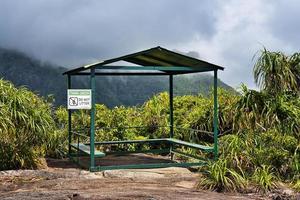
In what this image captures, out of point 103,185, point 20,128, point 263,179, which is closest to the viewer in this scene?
point 103,185

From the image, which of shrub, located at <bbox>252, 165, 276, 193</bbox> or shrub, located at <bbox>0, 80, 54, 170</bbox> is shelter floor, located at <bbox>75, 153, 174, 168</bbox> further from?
shrub, located at <bbox>252, 165, 276, 193</bbox>

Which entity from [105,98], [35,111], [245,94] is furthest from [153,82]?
[35,111]

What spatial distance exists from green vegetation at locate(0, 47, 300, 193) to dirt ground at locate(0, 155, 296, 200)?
451 millimetres

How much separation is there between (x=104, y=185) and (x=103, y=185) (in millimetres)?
18

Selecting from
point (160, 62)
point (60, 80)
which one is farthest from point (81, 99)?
point (60, 80)

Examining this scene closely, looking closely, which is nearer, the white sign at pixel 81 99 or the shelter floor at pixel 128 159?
the white sign at pixel 81 99

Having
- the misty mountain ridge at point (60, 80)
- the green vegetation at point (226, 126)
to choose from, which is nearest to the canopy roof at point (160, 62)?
the green vegetation at point (226, 126)

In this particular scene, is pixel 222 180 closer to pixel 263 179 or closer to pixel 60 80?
pixel 263 179

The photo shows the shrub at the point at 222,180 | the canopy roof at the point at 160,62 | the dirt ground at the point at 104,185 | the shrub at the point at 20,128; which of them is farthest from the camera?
the canopy roof at the point at 160,62

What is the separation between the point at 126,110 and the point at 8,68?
846 cm

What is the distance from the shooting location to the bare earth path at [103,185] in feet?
26.3

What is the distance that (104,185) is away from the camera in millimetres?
8914

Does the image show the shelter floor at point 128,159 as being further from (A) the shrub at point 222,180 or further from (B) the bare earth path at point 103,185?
(A) the shrub at point 222,180

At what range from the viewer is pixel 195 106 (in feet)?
48.4
